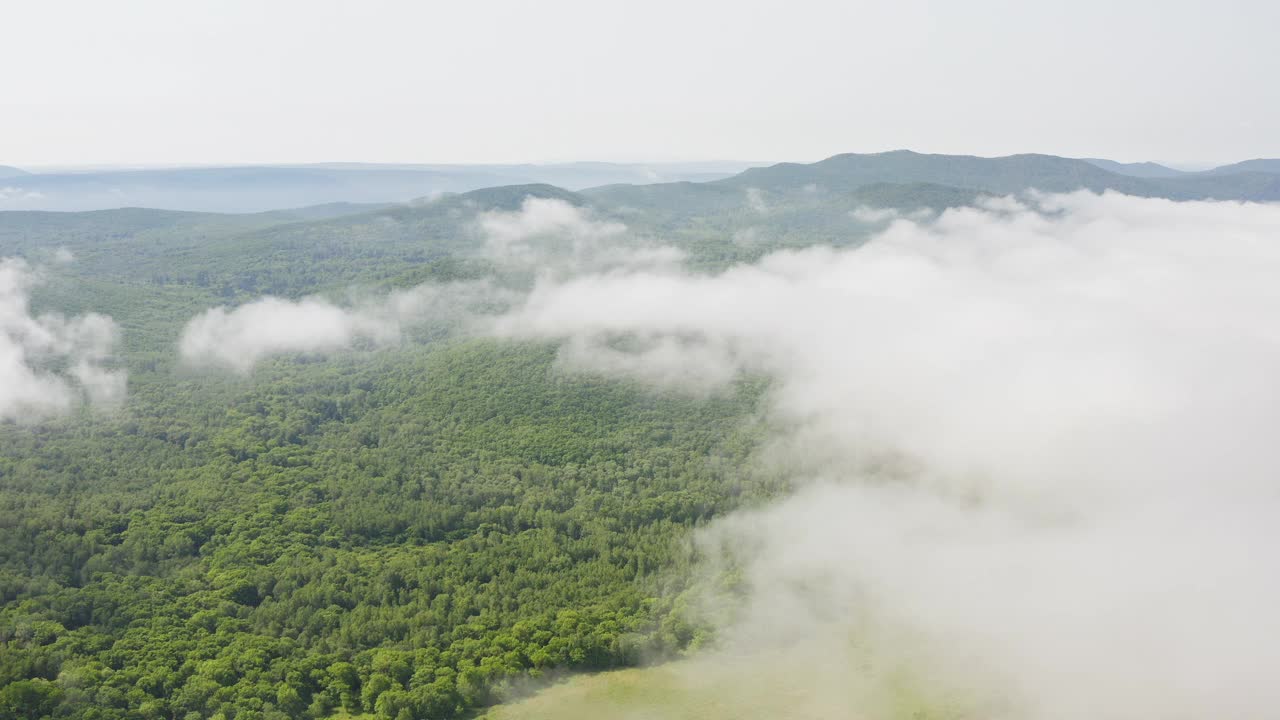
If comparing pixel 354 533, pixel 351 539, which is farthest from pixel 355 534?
pixel 351 539

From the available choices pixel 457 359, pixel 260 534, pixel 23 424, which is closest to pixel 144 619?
pixel 260 534

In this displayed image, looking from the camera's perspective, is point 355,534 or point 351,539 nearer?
point 351,539

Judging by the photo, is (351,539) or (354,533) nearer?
(351,539)

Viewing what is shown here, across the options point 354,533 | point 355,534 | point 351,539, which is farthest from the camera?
point 354,533

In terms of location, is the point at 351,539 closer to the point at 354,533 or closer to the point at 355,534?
the point at 355,534

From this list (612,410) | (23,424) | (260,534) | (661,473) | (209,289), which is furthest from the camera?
(209,289)

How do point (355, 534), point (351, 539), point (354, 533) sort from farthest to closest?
point (354, 533)
point (355, 534)
point (351, 539)

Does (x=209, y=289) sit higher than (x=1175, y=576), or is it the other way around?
(x=209, y=289)

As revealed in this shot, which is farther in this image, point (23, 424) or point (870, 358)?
point (870, 358)

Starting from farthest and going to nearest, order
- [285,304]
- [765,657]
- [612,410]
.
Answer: [285,304]
[612,410]
[765,657]

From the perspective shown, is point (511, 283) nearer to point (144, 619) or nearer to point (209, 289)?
point (209, 289)
